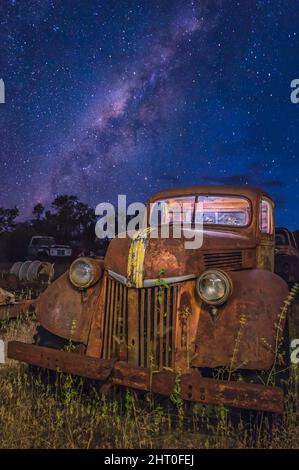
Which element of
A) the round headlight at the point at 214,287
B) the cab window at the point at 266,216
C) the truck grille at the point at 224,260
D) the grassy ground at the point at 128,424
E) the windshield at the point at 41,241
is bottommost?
the grassy ground at the point at 128,424

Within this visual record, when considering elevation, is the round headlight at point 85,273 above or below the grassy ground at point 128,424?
above

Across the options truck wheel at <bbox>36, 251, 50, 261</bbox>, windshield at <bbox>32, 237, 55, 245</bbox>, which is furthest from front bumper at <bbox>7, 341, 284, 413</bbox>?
windshield at <bbox>32, 237, 55, 245</bbox>

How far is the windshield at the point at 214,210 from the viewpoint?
494 centimetres

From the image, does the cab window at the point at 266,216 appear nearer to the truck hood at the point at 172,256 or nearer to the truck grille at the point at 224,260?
the truck grille at the point at 224,260

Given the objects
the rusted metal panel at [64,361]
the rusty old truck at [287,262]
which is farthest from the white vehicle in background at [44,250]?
the rusted metal panel at [64,361]

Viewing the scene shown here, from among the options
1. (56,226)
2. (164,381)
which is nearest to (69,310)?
(164,381)

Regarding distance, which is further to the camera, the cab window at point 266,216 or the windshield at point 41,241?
the windshield at point 41,241

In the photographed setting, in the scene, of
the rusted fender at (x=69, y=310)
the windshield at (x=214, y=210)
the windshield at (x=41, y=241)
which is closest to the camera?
the rusted fender at (x=69, y=310)

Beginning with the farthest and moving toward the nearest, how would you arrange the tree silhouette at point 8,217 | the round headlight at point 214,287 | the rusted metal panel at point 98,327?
1. the tree silhouette at point 8,217
2. the rusted metal panel at point 98,327
3. the round headlight at point 214,287

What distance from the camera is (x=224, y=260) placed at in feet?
13.0

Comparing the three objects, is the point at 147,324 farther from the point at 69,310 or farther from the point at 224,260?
the point at 224,260

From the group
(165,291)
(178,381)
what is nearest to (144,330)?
(165,291)

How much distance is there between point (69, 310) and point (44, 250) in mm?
17781

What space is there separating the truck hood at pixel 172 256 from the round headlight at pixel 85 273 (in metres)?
0.13
